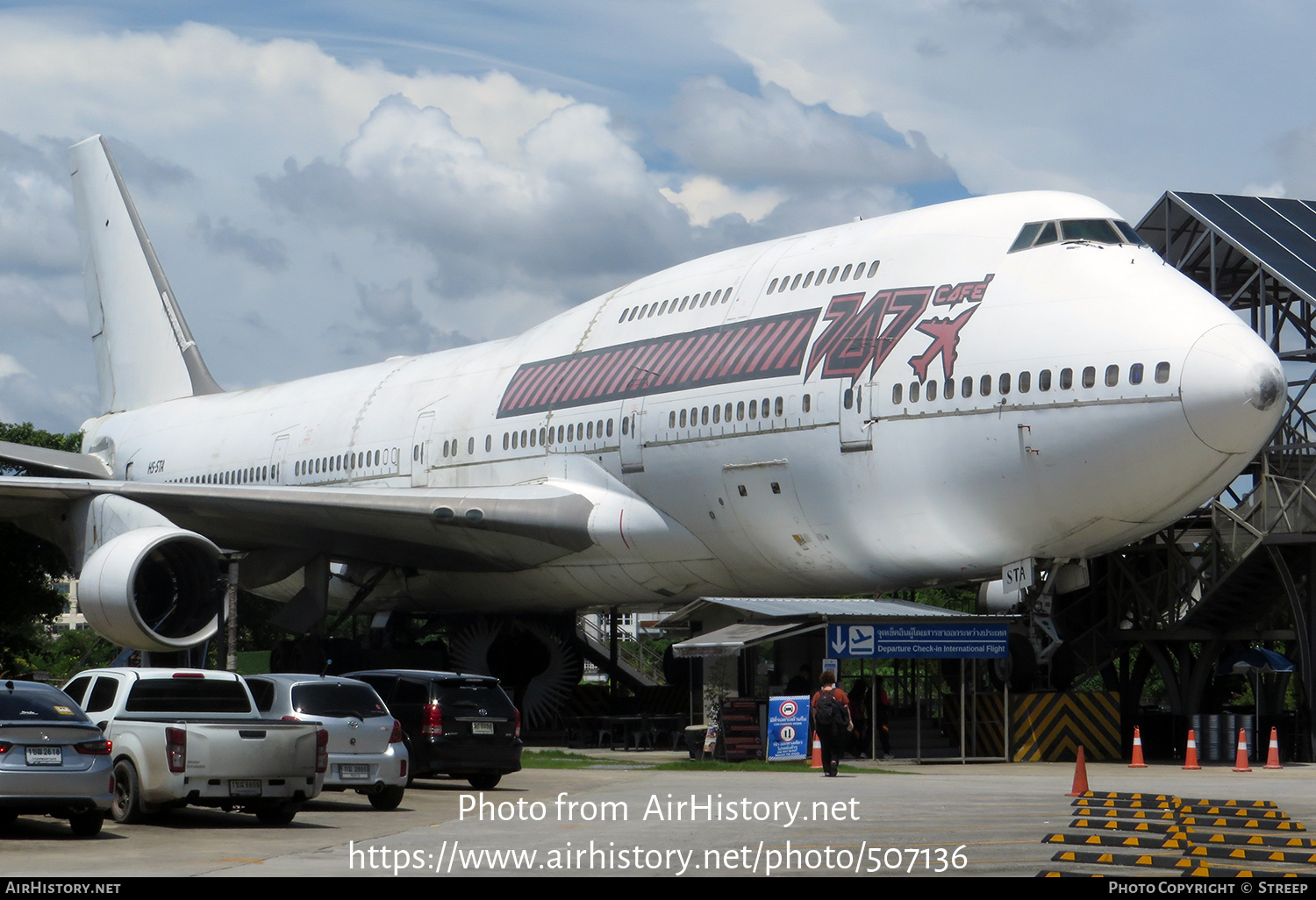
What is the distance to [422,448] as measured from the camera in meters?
27.9

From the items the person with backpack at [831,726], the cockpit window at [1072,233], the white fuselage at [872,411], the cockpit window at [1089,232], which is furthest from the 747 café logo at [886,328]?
the person with backpack at [831,726]

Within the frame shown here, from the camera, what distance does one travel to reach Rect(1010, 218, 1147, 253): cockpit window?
19938mm

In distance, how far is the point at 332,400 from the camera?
31.3 metres

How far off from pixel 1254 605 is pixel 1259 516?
2.37 meters

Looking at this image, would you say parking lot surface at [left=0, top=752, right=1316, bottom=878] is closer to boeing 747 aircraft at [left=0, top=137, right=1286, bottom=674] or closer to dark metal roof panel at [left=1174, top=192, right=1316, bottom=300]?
boeing 747 aircraft at [left=0, top=137, right=1286, bottom=674]

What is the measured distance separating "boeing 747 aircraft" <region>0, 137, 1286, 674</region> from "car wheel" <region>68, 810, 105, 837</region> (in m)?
10.2

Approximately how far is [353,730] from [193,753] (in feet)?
7.59

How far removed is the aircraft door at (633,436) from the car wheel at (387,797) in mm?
9100

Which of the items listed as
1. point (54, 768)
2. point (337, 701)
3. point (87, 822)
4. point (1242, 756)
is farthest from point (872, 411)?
point (54, 768)

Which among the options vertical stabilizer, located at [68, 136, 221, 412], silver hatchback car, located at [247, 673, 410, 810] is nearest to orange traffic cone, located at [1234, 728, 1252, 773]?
silver hatchback car, located at [247, 673, 410, 810]

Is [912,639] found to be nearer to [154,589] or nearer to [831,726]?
[831,726]

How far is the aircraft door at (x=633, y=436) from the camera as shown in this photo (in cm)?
2312

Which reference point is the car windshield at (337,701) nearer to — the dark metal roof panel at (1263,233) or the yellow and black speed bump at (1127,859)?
the yellow and black speed bump at (1127,859)

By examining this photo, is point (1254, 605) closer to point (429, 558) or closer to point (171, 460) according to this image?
point (429, 558)
